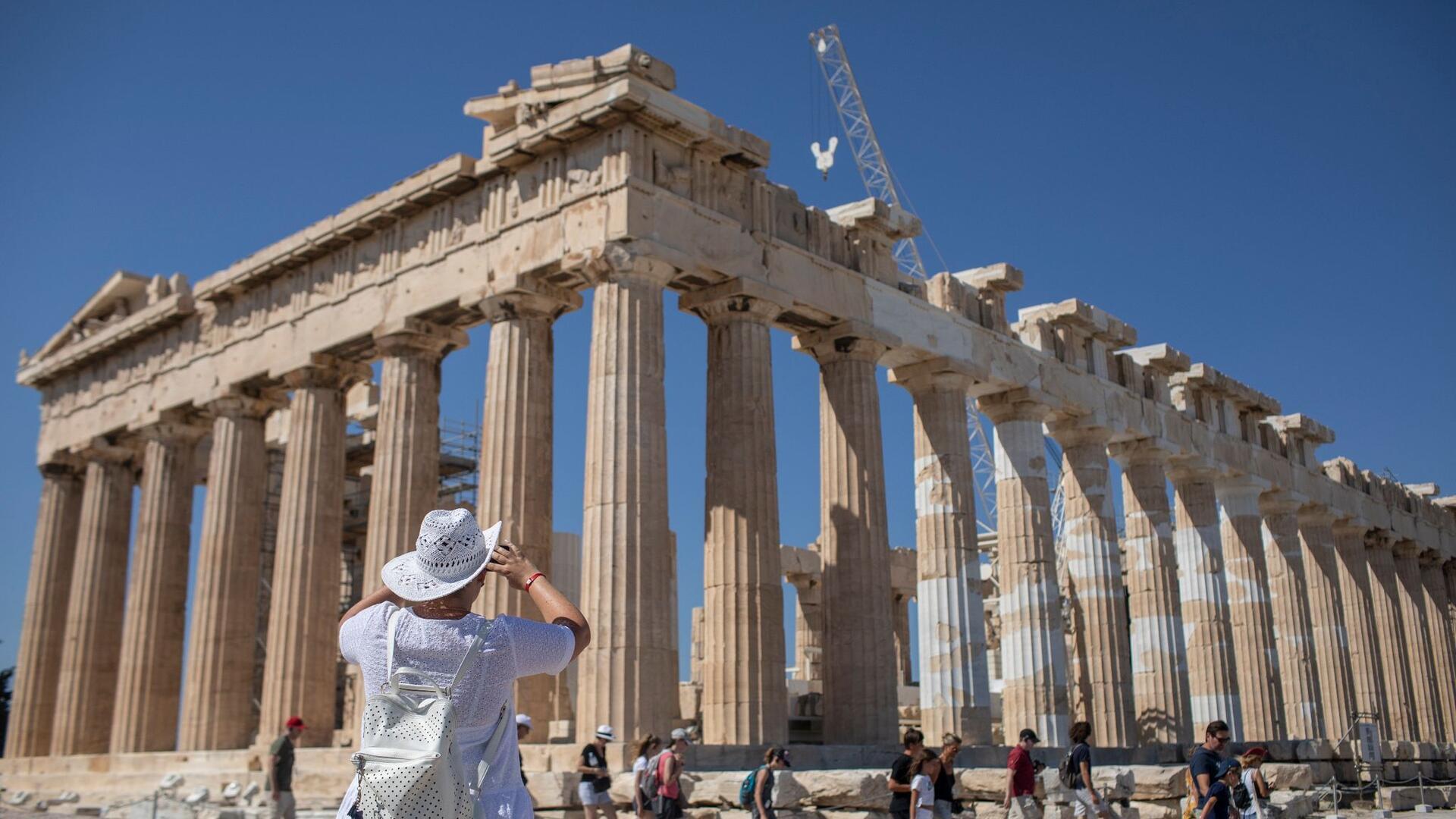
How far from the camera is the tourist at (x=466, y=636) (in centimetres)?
497

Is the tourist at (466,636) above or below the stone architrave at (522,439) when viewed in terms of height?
below

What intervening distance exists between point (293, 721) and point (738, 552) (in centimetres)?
774

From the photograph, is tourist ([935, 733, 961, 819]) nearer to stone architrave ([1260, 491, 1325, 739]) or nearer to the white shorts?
the white shorts

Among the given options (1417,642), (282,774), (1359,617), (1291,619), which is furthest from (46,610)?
(1417,642)

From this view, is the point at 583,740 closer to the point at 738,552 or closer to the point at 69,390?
the point at 738,552

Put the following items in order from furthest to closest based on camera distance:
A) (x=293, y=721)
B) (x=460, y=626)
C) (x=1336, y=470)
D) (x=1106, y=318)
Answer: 1. (x=1336, y=470)
2. (x=1106, y=318)
3. (x=293, y=721)
4. (x=460, y=626)

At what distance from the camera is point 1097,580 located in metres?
30.4

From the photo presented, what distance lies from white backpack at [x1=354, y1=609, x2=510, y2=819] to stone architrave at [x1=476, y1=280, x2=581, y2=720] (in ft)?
53.5

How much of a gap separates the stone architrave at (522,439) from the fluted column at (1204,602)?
56.2 feet

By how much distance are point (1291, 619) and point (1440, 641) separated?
11.8 meters

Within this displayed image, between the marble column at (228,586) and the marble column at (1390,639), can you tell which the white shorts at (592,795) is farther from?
the marble column at (1390,639)

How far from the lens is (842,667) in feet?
78.1

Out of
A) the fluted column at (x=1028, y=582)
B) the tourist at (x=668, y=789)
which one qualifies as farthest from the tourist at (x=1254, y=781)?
the fluted column at (x=1028, y=582)

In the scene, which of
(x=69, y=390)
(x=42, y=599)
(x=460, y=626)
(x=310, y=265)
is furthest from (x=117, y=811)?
(x=460, y=626)
